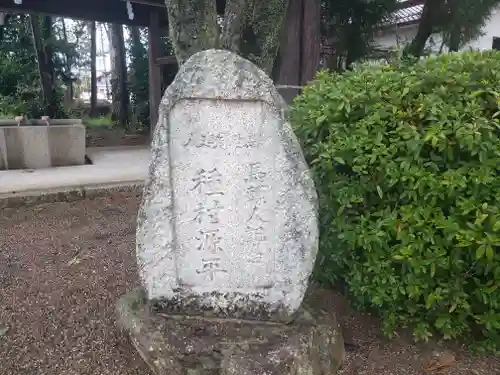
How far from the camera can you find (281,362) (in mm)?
1912

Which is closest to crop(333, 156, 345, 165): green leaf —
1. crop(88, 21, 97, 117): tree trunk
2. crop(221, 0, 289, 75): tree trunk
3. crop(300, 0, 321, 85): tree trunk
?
crop(221, 0, 289, 75): tree trunk

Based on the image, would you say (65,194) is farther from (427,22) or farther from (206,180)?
(427,22)

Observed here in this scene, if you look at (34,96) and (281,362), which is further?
(34,96)

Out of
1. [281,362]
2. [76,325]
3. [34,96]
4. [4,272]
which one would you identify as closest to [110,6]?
[34,96]

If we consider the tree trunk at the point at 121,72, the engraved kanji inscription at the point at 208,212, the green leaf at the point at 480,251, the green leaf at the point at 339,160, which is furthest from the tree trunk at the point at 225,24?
the tree trunk at the point at 121,72

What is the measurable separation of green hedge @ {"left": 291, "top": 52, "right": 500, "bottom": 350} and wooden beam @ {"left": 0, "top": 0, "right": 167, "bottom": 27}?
6.37 metres

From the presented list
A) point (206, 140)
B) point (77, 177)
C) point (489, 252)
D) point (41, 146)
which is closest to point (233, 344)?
point (206, 140)

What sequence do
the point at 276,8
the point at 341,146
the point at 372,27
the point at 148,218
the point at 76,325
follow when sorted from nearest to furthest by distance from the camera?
the point at 148,218 < the point at 341,146 < the point at 76,325 < the point at 276,8 < the point at 372,27

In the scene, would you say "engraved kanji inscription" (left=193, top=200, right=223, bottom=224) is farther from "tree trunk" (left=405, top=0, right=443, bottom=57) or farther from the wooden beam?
the wooden beam

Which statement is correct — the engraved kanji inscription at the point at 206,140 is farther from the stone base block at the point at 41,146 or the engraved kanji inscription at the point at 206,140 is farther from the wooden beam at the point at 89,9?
the wooden beam at the point at 89,9

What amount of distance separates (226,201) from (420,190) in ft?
2.80

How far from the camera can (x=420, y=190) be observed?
2.03 meters

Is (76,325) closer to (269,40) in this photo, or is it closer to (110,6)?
(269,40)

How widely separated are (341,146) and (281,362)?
1.01 m
